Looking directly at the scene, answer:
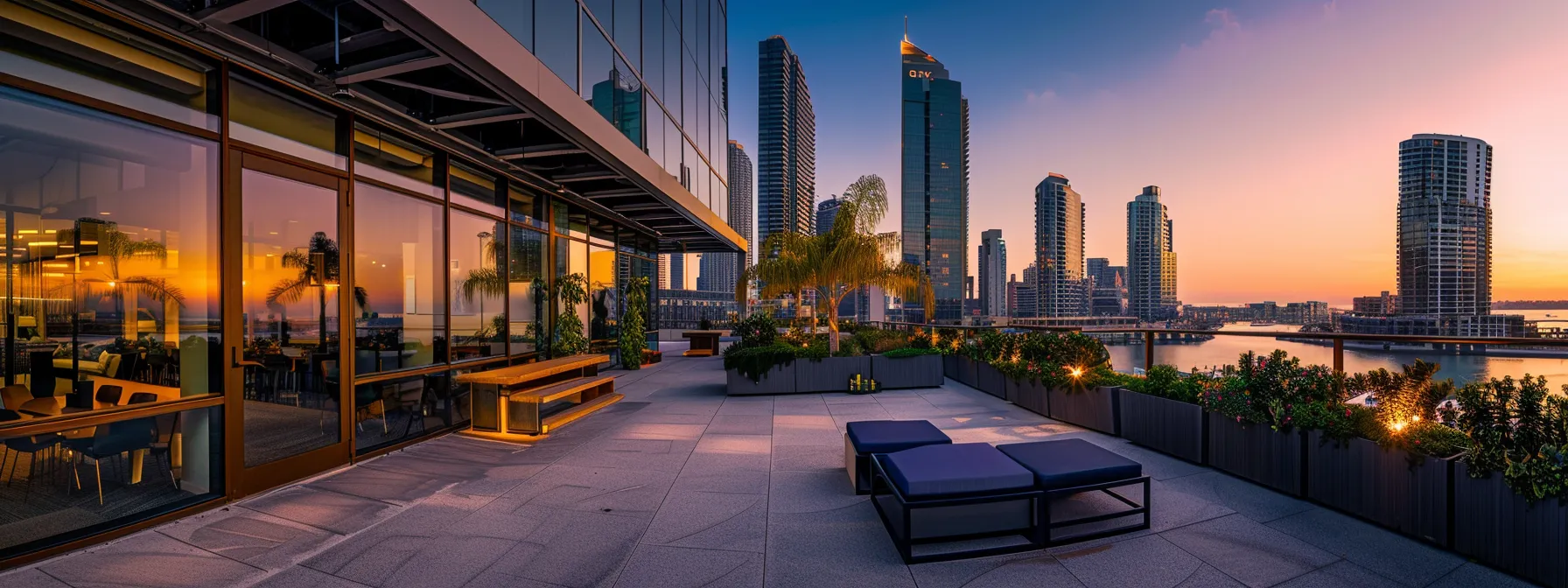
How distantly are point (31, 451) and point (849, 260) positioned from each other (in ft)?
33.0

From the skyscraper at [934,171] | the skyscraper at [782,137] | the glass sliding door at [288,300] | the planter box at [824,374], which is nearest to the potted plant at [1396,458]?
the planter box at [824,374]

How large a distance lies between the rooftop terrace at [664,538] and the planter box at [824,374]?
3.82 metres

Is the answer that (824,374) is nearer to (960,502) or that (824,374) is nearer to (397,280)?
(960,502)

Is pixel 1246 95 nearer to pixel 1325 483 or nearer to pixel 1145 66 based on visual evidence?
pixel 1145 66

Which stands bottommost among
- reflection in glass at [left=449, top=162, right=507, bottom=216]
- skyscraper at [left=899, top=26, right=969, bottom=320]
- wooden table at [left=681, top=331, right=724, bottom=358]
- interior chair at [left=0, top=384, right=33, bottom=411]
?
wooden table at [left=681, top=331, right=724, bottom=358]

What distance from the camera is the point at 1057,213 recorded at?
121 m

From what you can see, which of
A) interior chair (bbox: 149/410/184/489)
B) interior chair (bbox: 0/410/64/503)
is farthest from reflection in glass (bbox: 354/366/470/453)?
interior chair (bbox: 0/410/64/503)

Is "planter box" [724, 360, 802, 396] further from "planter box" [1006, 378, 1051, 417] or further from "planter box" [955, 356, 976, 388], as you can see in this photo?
"planter box" [1006, 378, 1051, 417]

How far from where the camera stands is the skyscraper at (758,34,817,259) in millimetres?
86750

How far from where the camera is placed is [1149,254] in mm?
100938

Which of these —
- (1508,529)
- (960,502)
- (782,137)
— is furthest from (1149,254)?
(960,502)

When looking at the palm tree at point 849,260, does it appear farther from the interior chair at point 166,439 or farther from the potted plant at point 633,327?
the interior chair at point 166,439

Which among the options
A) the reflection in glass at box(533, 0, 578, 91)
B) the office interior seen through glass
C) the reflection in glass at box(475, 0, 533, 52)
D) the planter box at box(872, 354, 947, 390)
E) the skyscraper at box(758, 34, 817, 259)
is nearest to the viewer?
the office interior seen through glass

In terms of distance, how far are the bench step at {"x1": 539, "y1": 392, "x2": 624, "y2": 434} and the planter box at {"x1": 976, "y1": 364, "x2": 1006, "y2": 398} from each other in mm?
5884
